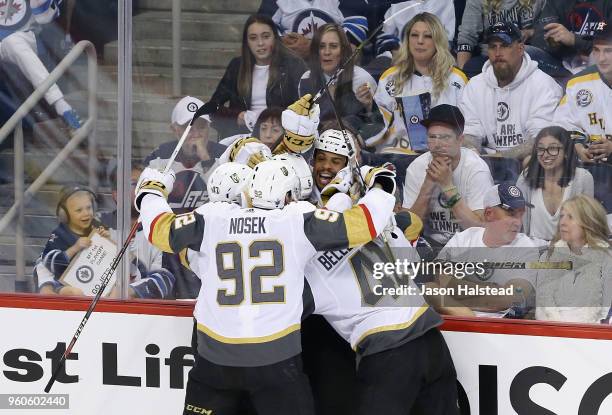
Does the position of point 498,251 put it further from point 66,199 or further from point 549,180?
point 66,199

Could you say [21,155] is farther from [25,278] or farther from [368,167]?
[368,167]

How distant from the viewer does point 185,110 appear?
3.77 meters

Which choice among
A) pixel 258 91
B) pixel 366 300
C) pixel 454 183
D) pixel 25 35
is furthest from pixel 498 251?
pixel 25 35

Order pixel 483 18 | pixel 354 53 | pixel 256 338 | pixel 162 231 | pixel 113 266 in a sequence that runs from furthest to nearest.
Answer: pixel 113 266
pixel 354 53
pixel 483 18
pixel 162 231
pixel 256 338

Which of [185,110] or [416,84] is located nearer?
[416,84]

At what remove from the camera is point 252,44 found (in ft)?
12.2

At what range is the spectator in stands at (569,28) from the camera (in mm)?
3396

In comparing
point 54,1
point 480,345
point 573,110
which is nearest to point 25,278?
point 54,1

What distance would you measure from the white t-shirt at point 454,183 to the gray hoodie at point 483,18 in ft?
1.12

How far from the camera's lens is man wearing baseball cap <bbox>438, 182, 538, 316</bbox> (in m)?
3.58

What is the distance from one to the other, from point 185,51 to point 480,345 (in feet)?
4.44

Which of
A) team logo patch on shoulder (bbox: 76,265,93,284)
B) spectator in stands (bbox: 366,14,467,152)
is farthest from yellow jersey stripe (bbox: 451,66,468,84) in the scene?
team logo patch on shoulder (bbox: 76,265,93,284)

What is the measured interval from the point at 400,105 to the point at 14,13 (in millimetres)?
1331

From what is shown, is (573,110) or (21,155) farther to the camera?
(21,155)
